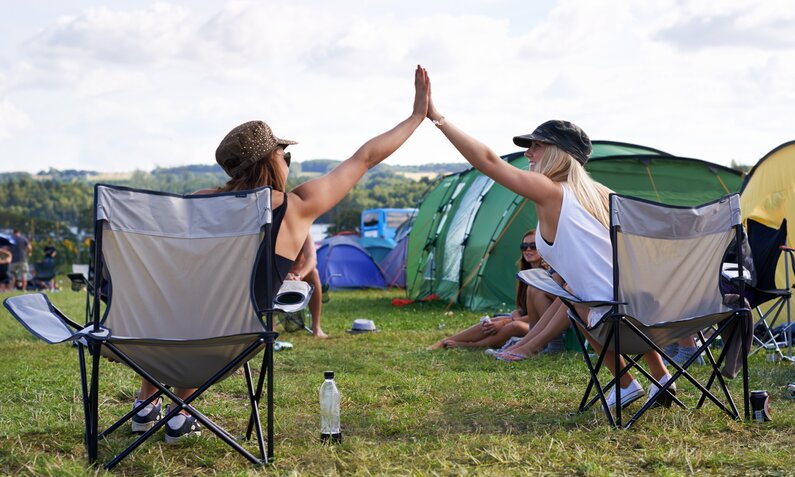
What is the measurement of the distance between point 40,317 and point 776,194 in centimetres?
533

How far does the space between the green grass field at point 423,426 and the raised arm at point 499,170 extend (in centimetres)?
95

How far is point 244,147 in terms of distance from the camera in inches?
130

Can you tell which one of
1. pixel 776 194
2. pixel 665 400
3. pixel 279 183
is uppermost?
pixel 279 183

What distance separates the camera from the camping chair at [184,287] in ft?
9.48

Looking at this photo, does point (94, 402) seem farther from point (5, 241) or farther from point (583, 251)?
point (5, 241)

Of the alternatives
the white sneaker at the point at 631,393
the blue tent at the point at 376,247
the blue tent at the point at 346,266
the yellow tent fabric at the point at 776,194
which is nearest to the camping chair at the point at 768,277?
the yellow tent fabric at the point at 776,194

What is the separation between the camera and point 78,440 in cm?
331

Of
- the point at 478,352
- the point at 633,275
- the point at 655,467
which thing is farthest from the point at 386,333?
the point at 655,467

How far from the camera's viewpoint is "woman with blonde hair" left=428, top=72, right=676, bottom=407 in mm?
3535

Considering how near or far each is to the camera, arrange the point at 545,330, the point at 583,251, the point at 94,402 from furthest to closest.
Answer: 1. the point at 545,330
2. the point at 583,251
3. the point at 94,402

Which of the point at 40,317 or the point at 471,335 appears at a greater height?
the point at 40,317

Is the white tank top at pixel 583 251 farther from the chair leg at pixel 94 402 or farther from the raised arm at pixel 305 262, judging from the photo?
the raised arm at pixel 305 262

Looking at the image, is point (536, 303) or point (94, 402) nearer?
point (94, 402)

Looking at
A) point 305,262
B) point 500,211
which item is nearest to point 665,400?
point 305,262
